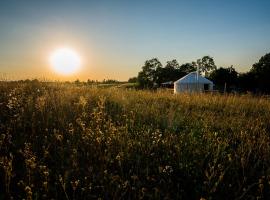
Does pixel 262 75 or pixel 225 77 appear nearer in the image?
pixel 262 75

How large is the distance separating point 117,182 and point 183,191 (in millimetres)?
726

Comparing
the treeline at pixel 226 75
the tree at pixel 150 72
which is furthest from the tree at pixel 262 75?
the tree at pixel 150 72

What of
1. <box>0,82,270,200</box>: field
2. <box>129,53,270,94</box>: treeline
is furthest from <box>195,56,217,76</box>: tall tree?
<box>0,82,270,200</box>: field

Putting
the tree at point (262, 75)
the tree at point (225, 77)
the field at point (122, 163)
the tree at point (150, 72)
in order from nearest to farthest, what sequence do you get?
the field at point (122, 163) → the tree at point (262, 75) → the tree at point (225, 77) → the tree at point (150, 72)

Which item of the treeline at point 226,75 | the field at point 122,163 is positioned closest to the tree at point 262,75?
the treeline at point 226,75

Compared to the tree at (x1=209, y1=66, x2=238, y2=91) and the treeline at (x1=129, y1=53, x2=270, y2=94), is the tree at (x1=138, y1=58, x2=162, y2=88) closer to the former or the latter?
the treeline at (x1=129, y1=53, x2=270, y2=94)

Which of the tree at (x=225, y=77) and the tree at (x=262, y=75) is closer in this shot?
the tree at (x=262, y=75)

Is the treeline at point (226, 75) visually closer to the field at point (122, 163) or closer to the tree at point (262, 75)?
the tree at point (262, 75)

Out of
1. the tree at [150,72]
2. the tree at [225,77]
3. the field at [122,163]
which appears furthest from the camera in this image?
the tree at [150,72]

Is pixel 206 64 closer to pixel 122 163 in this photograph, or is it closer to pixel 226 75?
pixel 226 75

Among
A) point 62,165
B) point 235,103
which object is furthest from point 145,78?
point 62,165

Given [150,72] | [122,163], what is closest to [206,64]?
[150,72]

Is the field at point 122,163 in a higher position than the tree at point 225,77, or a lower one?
lower

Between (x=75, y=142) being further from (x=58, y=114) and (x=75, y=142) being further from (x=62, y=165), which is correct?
(x=58, y=114)
